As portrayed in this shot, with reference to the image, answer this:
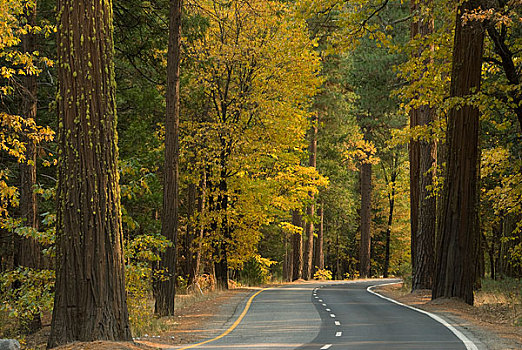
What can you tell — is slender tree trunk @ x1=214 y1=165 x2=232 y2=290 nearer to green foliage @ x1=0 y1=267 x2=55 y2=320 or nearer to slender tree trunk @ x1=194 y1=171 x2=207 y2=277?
slender tree trunk @ x1=194 y1=171 x2=207 y2=277

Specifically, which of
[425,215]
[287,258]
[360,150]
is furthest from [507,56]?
[287,258]

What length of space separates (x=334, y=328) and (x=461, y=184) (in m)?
7.88

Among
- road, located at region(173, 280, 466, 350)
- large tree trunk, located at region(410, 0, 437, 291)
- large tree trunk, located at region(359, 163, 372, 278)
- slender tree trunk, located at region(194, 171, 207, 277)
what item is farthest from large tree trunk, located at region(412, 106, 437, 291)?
large tree trunk, located at region(359, 163, 372, 278)

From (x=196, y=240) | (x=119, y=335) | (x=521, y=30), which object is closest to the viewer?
(x=119, y=335)

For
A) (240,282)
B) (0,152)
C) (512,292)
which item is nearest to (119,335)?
(0,152)

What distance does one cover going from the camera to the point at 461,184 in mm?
22109

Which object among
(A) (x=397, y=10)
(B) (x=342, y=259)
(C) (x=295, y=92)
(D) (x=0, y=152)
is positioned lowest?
(B) (x=342, y=259)

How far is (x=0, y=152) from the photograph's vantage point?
2306 cm

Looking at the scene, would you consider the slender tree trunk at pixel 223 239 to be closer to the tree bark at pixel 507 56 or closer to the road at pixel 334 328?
the road at pixel 334 328

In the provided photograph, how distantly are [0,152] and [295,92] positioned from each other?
15.0 metres

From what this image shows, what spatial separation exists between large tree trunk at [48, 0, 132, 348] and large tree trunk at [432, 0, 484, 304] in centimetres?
1328

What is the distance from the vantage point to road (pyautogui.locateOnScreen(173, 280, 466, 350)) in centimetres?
1397

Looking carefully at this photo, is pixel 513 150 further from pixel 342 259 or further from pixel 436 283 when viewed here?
pixel 342 259

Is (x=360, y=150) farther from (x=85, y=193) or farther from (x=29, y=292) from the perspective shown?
(x=85, y=193)
